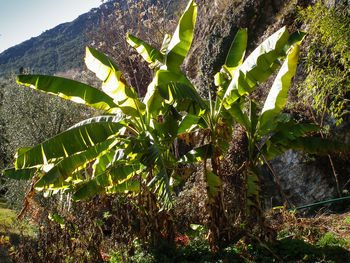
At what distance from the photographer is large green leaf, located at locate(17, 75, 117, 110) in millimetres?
5352

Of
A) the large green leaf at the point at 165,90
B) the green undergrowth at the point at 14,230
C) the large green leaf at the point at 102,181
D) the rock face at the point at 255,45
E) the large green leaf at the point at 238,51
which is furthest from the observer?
the green undergrowth at the point at 14,230

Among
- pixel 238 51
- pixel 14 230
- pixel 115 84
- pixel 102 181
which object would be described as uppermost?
pixel 115 84

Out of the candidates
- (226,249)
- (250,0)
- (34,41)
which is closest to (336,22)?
(226,249)

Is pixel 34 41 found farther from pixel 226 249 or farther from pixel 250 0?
pixel 226 249

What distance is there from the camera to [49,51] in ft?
194

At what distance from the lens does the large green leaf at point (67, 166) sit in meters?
5.25

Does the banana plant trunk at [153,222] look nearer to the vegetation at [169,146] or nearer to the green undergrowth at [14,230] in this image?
the vegetation at [169,146]

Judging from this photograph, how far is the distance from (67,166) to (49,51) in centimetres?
6012

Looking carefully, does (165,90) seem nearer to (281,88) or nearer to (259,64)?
(259,64)

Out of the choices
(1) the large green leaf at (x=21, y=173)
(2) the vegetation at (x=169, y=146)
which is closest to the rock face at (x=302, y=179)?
(2) the vegetation at (x=169, y=146)

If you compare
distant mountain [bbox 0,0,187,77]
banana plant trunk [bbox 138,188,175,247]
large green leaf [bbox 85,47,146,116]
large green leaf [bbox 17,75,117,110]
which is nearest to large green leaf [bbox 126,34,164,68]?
large green leaf [bbox 85,47,146,116]

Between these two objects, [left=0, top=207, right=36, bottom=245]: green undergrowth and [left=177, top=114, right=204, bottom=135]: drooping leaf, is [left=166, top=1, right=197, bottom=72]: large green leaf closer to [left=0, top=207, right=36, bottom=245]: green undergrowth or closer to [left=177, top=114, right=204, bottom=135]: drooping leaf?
[left=177, top=114, right=204, bottom=135]: drooping leaf

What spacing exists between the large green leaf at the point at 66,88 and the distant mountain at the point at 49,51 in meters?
42.8

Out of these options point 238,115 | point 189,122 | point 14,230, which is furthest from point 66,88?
point 14,230
